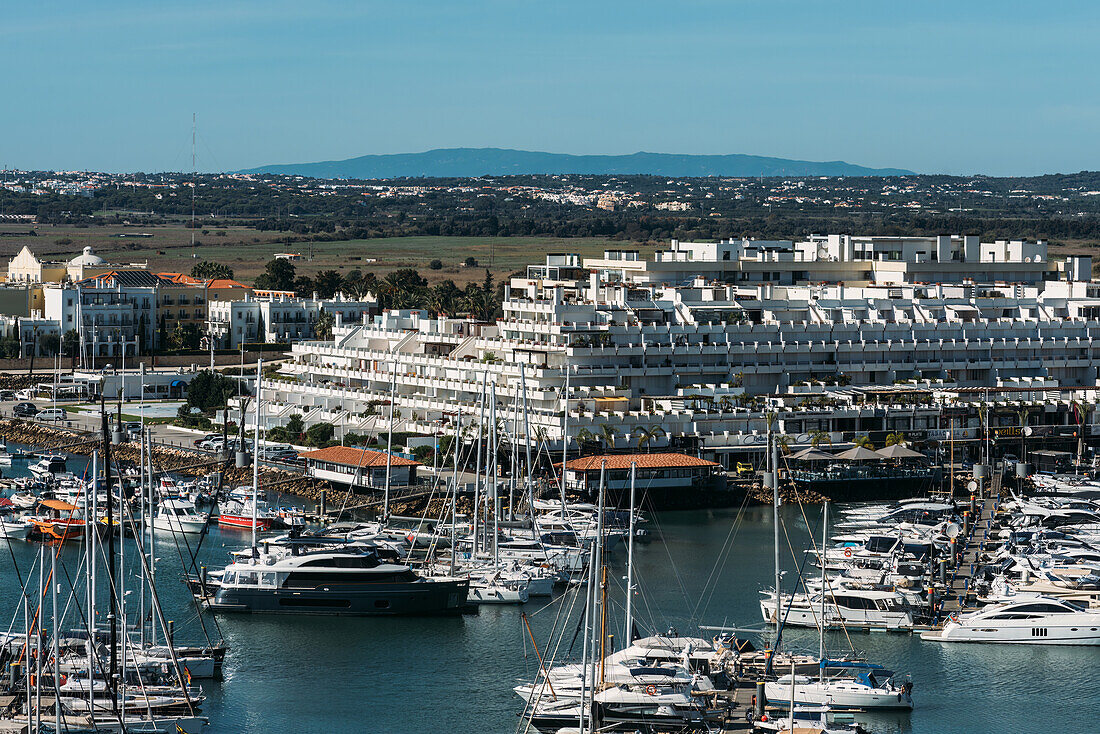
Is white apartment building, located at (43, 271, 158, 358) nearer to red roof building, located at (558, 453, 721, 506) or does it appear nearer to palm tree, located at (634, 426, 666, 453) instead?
palm tree, located at (634, 426, 666, 453)

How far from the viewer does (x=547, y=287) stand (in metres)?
94.8

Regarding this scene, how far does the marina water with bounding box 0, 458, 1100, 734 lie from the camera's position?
142ft

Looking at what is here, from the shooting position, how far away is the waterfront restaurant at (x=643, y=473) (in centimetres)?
7212

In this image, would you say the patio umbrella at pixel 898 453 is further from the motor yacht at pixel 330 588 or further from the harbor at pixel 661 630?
the motor yacht at pixel 330 588

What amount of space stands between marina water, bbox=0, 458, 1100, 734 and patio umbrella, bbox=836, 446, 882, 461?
18302mm

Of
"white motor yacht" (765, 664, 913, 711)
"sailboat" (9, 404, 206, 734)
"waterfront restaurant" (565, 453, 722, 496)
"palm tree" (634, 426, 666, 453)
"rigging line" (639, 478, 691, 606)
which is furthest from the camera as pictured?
"palm tree" (634, 426, 666, 453)

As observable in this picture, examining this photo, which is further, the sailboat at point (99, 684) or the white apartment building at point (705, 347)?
the white apartment building at point (705, 347)

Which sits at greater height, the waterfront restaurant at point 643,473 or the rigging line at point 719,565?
the waterfront restaurant at point 643,473

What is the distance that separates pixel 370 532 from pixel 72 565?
9120 millimetres

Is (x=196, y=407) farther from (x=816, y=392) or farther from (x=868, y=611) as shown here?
(x=868, y=611)

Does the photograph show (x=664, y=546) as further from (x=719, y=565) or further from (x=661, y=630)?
(x=661, y=630)

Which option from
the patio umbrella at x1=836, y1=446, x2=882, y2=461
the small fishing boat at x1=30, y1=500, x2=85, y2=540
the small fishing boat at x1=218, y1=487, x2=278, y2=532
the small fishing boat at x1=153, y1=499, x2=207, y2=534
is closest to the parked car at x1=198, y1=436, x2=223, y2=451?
the small fishing boat at x1=218, y1=487, x2=278, y2=532

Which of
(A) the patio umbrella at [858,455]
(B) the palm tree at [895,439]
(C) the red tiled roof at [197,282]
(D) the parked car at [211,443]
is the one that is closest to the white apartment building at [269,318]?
(C) the red tiled roof at [197,282]

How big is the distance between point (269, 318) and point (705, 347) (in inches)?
1935
